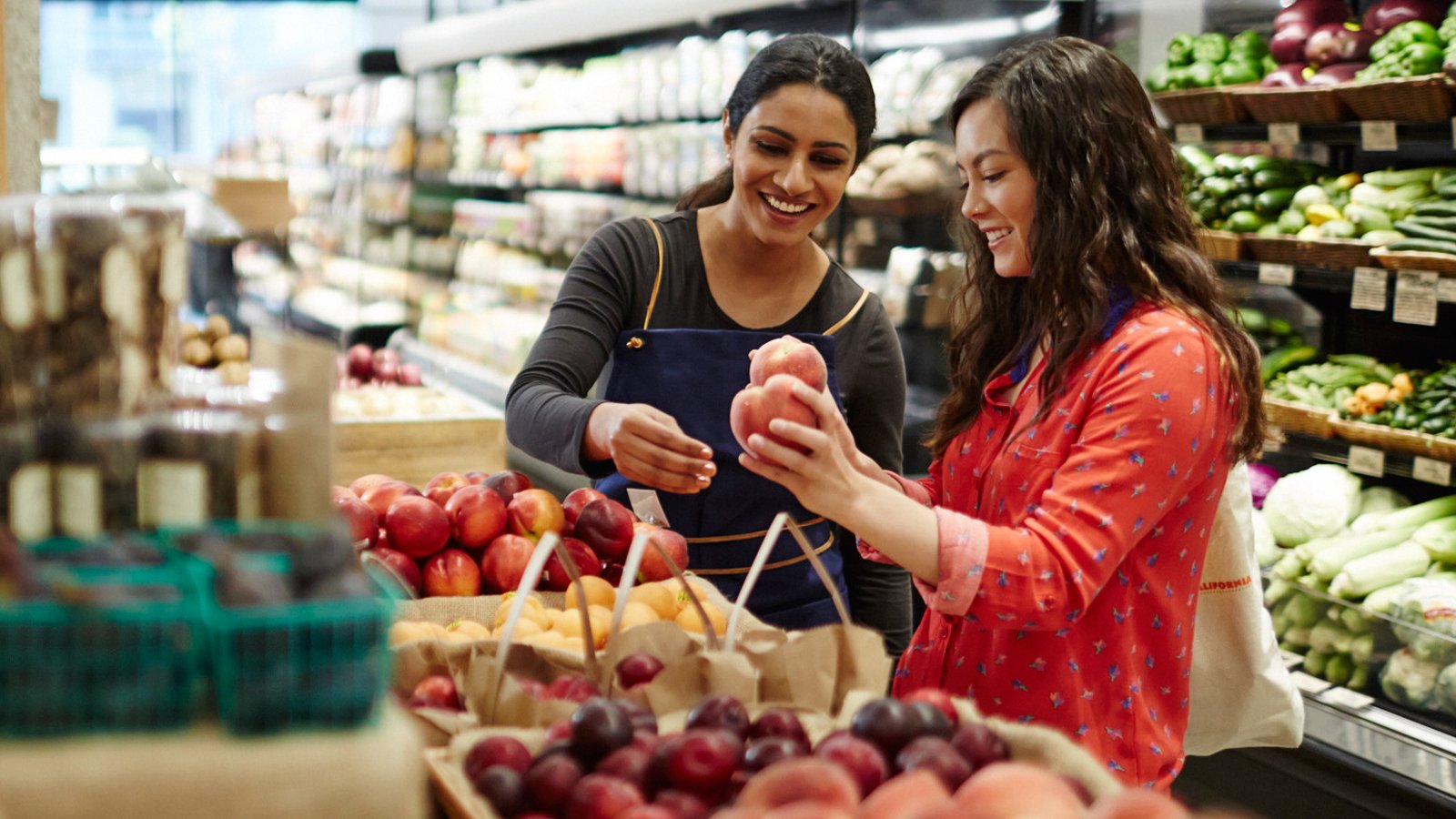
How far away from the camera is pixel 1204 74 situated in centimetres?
405

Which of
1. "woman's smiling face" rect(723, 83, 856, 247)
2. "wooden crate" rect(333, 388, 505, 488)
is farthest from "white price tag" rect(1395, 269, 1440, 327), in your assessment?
"wooden crate" rect(333, 388, 505, 488)

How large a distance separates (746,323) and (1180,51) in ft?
8.01

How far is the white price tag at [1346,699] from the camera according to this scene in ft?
10.7

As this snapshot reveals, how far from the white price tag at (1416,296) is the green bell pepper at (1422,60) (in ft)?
1.75

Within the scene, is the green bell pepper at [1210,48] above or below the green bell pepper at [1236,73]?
above

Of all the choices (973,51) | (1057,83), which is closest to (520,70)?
(973,51)

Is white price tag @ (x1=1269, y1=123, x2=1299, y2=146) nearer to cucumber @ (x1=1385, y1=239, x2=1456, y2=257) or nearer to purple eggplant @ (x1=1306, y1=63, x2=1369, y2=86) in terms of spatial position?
purple eggplant @ (x1=1306, y1=63, x2=1369, y2=86)

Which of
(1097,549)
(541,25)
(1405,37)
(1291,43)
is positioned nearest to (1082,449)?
(1097,549)

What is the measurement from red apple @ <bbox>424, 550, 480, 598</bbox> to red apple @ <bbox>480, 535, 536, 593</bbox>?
0.10ft

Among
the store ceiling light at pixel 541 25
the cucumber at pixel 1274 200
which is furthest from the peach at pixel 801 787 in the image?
the store ceiling light at pixel 541 25

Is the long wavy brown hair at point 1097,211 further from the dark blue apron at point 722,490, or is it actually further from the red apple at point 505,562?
the red apple at point 505,562

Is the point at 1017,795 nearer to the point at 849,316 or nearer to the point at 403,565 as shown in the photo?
the point at 403,565

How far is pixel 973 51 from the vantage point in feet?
14.9

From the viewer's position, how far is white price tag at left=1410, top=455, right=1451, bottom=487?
3322 millimetres
